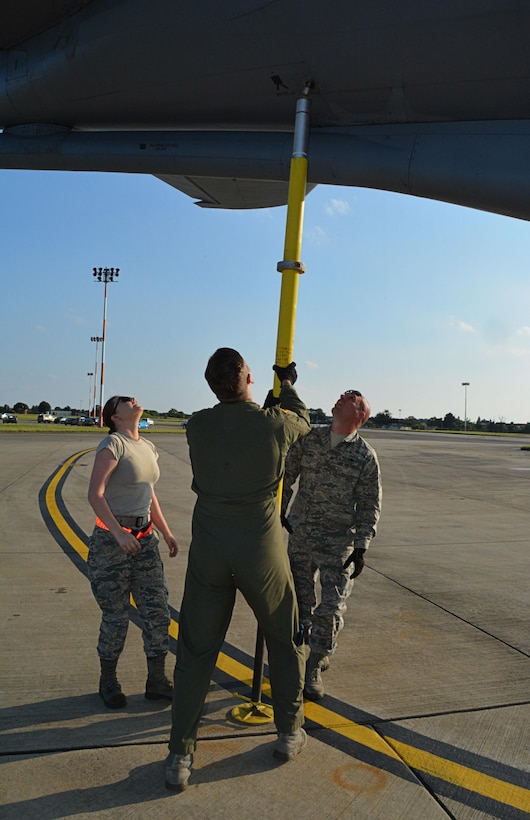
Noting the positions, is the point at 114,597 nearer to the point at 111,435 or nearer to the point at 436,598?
the point at 111,435

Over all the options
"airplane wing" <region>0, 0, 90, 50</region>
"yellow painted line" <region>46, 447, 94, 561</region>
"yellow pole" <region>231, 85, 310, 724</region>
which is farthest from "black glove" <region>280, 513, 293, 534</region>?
"airplane wing" <region>0, 0, 90, 50</region>

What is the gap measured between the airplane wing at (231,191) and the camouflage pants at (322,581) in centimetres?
363

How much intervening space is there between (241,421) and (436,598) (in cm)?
342

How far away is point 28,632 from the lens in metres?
4.10

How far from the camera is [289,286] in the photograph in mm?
3373

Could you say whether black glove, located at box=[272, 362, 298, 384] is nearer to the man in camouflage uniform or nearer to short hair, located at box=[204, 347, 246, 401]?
the man in camouflage uniform

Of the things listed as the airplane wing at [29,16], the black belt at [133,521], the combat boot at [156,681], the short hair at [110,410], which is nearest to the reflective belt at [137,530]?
the black belt at [133,521]

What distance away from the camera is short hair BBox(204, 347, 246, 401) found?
2643mm

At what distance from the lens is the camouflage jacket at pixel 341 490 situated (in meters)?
3.38

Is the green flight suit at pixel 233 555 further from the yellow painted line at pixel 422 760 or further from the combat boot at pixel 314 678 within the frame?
the combat boot at pixel 314 678

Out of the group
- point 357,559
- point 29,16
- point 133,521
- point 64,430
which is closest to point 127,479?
point 133,521

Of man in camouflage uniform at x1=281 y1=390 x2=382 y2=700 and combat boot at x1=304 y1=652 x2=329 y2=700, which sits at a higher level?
man in camouflage uniform at x1=281 y1=390 x2=382 y2=700

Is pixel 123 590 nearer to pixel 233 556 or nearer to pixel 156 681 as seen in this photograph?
pixel 156 681

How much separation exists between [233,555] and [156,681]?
122 cm
